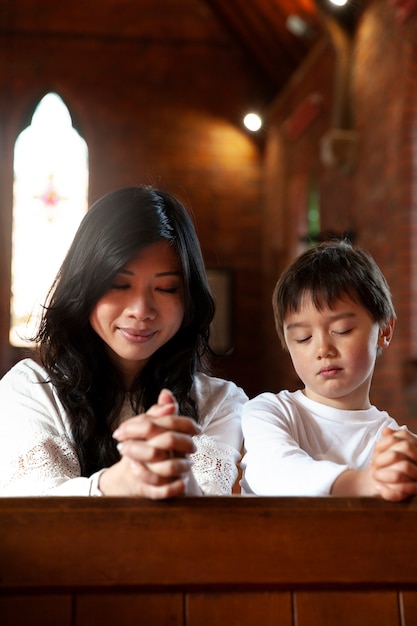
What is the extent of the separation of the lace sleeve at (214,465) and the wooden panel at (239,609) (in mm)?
509

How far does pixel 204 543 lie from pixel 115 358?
788 millimetres

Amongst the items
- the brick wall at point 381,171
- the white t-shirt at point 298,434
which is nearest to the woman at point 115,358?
the white t-shirt at point 298,434

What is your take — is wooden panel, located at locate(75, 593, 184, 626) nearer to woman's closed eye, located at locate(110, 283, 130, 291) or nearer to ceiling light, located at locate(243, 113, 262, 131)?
woman's closed eye, located at locate(110, 283, 130, 291)

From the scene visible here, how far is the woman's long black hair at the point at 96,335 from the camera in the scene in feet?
5.37

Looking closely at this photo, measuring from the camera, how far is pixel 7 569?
101 cm

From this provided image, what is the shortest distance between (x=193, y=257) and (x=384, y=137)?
17.5ft

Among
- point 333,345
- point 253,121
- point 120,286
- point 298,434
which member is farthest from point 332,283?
point 253,121

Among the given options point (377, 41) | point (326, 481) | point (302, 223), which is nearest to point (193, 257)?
point (326, 481)

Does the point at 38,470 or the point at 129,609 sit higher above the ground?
the point at 38,470

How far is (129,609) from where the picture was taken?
40.3 inches

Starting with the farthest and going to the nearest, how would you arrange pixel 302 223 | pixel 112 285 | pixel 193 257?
1. pixel 302 223
2. pixel 193 257
3. pixel 112 285

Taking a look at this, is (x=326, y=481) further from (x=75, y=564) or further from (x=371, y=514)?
(x=75, y=564)

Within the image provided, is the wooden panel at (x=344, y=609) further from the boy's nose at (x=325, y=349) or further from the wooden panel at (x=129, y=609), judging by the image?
the boy's nose at (x=325, y=349)

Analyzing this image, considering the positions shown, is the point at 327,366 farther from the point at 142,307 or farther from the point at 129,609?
the point at 129,609
